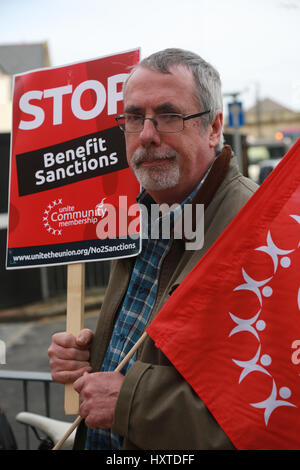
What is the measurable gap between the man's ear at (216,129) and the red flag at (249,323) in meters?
0.28

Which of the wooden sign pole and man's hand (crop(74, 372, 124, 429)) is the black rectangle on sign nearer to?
the wooden sign pole

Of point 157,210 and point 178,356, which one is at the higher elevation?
point 157,210

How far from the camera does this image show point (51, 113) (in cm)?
212

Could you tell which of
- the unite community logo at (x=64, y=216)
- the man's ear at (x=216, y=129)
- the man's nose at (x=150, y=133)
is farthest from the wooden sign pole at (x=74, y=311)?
the man's ear at (x=216, y=129)

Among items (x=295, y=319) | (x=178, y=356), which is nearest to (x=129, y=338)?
(x=178, y=356)

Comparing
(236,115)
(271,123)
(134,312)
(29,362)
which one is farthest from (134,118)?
(271,123)

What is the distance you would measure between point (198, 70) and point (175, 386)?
101 cm

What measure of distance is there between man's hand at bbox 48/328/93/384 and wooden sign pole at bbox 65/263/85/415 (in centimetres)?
3

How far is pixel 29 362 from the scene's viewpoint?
260 inches

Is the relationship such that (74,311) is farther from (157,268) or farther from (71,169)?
(71,169)

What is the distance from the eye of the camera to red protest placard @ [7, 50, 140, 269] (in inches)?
79.0

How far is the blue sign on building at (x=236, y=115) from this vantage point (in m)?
9.46

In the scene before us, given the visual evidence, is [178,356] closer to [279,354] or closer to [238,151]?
[279,354]

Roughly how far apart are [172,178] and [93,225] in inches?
17.0
